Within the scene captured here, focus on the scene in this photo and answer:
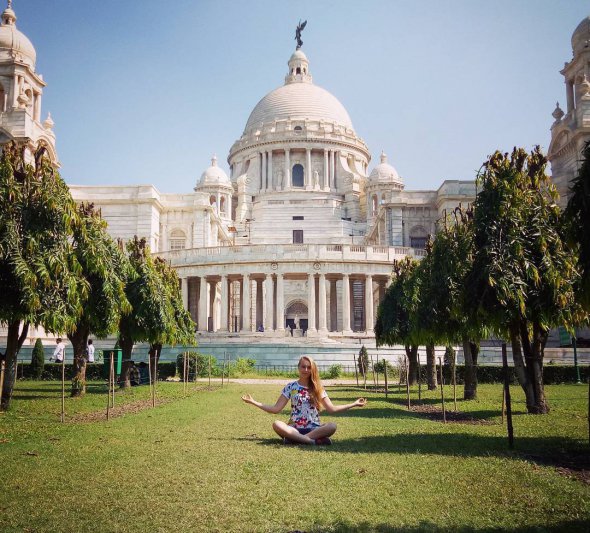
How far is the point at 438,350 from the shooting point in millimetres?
44094

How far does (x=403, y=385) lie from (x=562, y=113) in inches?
1652

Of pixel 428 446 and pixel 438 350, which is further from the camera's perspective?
pixel 438 350

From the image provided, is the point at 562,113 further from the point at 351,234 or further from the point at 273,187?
the point at 273,187

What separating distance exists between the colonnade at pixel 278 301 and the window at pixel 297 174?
3425 centimetres

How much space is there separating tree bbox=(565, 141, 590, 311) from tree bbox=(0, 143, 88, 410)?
14.1 meters

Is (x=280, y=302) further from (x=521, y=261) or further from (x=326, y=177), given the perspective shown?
(x=326, y=177)

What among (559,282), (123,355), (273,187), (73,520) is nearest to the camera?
(73,520)

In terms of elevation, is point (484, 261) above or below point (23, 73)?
below

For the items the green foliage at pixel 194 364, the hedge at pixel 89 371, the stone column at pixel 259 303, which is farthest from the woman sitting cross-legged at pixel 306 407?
the stone column at pixel 259 303

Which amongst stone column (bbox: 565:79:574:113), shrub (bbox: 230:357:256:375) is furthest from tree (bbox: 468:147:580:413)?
stone column (bbox: 565:79:574:113)

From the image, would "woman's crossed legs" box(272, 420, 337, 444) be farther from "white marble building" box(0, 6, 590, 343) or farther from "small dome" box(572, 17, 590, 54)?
"small dome" box(572, 17, 590, 54)

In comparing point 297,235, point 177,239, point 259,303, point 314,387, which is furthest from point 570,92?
point 314,387

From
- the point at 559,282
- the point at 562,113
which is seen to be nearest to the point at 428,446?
the point at 559,282

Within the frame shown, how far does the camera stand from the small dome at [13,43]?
5759cm
